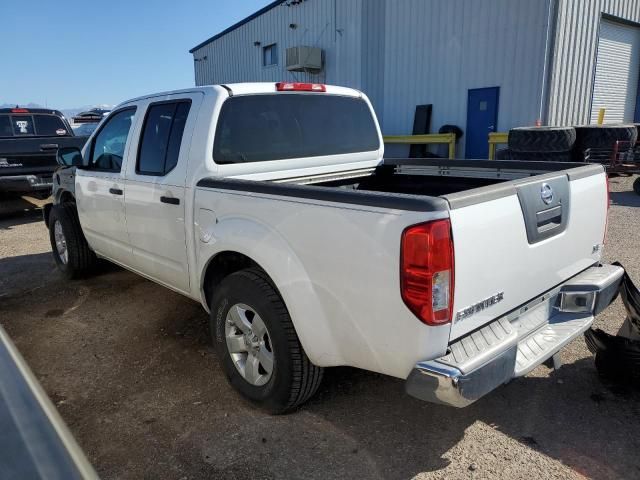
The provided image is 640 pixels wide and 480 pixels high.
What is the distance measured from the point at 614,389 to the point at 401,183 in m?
2.14

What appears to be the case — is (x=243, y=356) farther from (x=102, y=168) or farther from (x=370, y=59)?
(x=370, y=59)

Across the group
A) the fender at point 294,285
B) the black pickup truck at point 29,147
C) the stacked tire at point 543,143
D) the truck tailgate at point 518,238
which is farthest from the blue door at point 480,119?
the fender at point 294,285

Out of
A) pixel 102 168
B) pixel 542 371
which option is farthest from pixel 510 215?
pixel 102 168

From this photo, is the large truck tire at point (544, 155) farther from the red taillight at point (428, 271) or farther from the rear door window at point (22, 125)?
the rear door window at point (22, 125)

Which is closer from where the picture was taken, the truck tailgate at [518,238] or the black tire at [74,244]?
the truck tailgate at [518,238]

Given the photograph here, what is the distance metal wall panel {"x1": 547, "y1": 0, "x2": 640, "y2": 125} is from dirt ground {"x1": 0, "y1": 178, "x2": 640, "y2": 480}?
949 centimetres

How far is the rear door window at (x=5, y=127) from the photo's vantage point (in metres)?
9.48

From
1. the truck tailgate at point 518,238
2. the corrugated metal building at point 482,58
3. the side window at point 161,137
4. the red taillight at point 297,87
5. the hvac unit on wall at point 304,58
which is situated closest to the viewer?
the truck tailgate at point 518,238

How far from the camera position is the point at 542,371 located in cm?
329

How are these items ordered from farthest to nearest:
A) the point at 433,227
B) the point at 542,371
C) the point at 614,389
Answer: the point at 542,371
the point at 614,389
the point at 433,227

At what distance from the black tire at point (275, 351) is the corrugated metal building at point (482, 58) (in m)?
11.1

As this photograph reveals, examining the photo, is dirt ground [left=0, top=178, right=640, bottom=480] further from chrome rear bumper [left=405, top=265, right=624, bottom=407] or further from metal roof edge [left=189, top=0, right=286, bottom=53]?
metal roof edge [left=189, top=0, right=286, bottom=53]

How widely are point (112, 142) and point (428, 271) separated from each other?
3434mm

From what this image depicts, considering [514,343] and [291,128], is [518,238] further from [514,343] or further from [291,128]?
[291,128]
